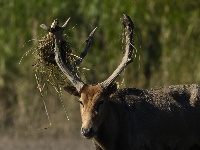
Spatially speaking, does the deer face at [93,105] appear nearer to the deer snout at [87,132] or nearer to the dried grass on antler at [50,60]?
the deer snout at [87,132]

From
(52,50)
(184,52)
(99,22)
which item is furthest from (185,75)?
(52,50)

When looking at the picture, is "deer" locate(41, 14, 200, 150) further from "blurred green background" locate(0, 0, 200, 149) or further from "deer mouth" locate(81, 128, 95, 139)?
"blurred green background" locate(0, 0, 200, 149)

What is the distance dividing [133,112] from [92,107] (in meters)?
0.64

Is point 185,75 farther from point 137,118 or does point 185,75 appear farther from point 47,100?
point 137,118

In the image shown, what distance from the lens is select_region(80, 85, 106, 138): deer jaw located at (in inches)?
443

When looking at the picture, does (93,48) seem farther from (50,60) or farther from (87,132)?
(87,132)

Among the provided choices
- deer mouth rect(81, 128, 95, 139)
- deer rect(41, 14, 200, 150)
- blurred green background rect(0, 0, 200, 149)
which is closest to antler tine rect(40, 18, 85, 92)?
deer rect(41, 14, 200, 150)

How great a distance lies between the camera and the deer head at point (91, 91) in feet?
37.0

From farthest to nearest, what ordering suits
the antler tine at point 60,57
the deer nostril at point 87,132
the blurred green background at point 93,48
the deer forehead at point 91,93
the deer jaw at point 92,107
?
1. the blurred green background at point 93,48
2. the antler tine at point 60,57
3. the deer forehead at point 91,93
4. the deer jaw at point 92,107
5. the deer nostril at point 87,132

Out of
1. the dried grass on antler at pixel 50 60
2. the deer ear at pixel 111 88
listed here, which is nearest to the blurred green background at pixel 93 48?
the dried grass on antler at pixel 50 60

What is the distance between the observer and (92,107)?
11383mm

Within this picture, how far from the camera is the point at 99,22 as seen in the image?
18.8 m

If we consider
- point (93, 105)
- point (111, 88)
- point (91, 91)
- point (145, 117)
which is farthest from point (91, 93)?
point (145, 117)

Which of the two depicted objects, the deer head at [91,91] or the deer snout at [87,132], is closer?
the deer snout at [87,132]
